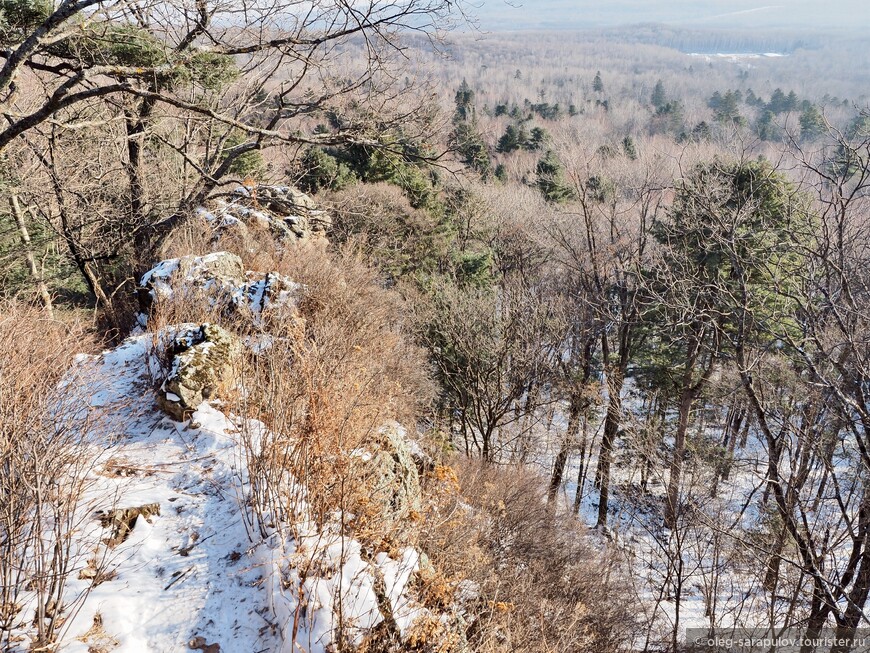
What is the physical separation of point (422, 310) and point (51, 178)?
972 centimetres

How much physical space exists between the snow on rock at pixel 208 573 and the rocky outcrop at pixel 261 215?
7.32 m

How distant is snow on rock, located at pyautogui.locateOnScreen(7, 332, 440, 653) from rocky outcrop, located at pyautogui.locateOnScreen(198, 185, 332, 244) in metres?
7.32

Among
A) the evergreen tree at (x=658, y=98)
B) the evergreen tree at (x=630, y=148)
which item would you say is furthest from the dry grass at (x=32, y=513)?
the evergreen tree at (x=658, y=98)

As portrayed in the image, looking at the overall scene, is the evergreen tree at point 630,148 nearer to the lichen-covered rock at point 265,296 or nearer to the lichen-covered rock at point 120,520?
the lichen-covered rock at point 265,296

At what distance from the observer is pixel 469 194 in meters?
20.9

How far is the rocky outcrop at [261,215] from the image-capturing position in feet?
34.8

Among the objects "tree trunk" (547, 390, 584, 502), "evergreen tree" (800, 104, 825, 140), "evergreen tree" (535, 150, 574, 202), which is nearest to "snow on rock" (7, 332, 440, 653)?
"tree trunk" (547, 390, 584, 502)

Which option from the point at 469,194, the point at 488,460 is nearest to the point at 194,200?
the point at 488,460

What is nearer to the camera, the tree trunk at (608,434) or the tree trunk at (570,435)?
the tree trunk at (608,434)

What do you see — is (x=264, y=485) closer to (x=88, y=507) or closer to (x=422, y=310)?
(x=88, y=507)

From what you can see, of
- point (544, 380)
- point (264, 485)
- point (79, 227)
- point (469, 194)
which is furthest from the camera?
point (469, 194)

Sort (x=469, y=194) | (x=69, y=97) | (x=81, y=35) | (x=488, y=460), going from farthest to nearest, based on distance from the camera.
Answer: (x=469, y=194), (x=488, y=460), (x=81, y=35), (x=69, y=97)

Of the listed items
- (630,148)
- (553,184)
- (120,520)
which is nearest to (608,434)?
(120,520)

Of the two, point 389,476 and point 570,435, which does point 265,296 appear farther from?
point 570,435
